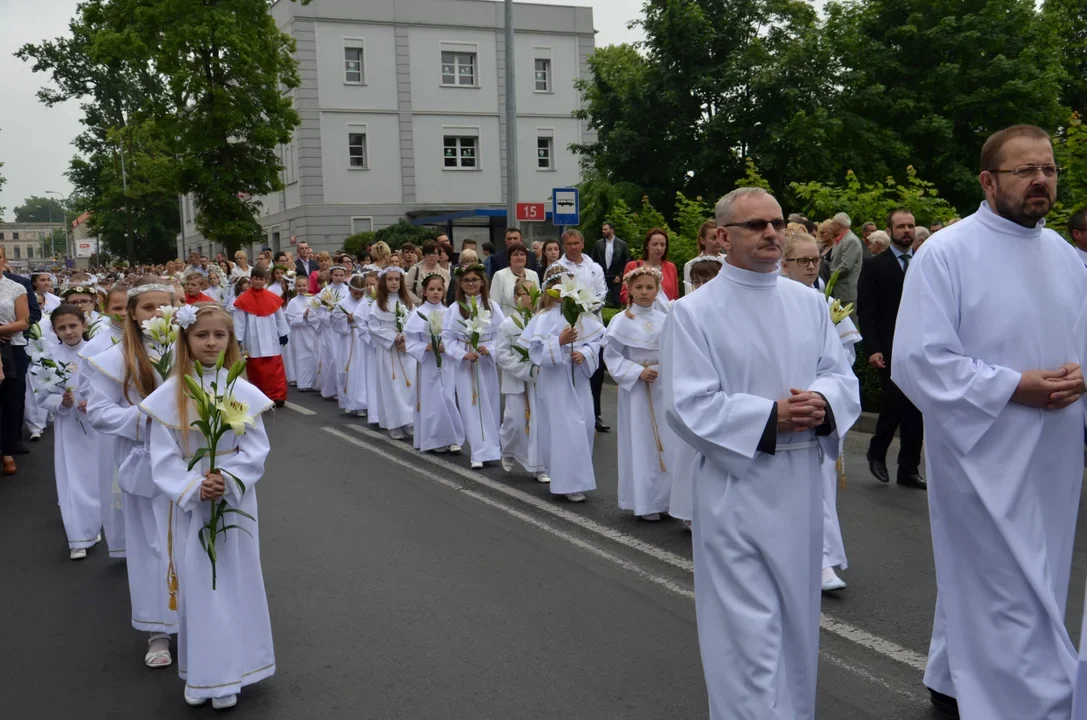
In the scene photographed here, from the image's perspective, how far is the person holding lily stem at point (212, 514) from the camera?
4.93 metres

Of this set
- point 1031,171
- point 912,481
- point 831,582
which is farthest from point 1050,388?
point 912,481

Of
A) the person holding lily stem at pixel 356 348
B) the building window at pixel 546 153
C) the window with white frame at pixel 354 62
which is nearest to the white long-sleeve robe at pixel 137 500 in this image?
the person holding lily stem at pixel 356 348

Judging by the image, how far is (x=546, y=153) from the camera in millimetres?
49219

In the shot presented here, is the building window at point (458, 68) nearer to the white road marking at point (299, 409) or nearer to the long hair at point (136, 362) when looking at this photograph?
the white road marking at point (299, 409)

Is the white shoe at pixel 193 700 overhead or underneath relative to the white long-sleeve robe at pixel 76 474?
underneath

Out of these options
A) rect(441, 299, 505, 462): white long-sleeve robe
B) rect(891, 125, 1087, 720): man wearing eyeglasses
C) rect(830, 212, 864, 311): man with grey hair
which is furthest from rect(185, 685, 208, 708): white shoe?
rect(830, 212, 864, 311): man with grey hair

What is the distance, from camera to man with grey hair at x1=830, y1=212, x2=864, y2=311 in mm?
13008

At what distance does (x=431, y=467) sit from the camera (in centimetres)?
1074

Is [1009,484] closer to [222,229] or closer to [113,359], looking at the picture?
[113,359]

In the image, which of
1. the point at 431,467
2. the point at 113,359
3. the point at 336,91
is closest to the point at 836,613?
the point at 113,359

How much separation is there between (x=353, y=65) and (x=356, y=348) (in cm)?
3379

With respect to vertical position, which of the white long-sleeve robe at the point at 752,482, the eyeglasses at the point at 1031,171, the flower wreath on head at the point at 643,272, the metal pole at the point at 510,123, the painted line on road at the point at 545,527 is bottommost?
the painted line on road at the point at 545,527

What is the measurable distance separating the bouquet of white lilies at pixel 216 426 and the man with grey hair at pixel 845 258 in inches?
368

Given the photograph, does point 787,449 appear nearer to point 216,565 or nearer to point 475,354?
point 216,565
